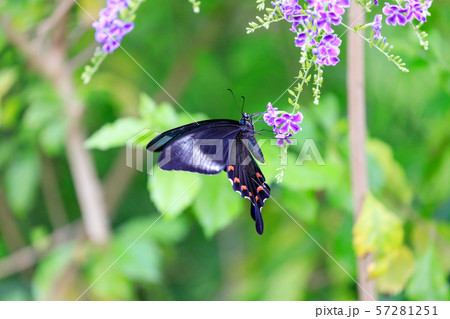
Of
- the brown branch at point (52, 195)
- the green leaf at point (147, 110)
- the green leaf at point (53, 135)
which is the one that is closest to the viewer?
the green leaf at point (147, 110)

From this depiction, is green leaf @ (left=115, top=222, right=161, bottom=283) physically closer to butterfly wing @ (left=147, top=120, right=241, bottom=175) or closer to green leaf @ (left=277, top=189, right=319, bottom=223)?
green leaf @ (left=277, top=189, right=319, bottom=223)

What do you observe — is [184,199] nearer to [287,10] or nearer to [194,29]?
[287,10]

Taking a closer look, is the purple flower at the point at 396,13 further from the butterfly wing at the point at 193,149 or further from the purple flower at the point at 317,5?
the butterfly wing at the point at 193,149

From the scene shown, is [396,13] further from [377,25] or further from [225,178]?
[225,178]

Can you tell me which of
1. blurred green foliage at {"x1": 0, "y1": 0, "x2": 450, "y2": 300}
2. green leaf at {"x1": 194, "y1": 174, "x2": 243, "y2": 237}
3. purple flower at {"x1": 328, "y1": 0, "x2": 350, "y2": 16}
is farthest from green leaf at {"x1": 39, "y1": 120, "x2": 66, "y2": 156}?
purple flower at {"x1": 328, "y1": 0, "x2": 350, "y2": 16}

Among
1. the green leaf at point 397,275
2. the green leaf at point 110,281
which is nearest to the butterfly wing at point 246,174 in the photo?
the green leaf at point 397,275

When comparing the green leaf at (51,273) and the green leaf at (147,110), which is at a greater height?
the green leaf at (147,110)

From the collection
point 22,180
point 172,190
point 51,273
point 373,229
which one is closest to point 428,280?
point 373,229

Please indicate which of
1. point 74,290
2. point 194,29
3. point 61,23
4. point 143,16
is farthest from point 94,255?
point 194,29
